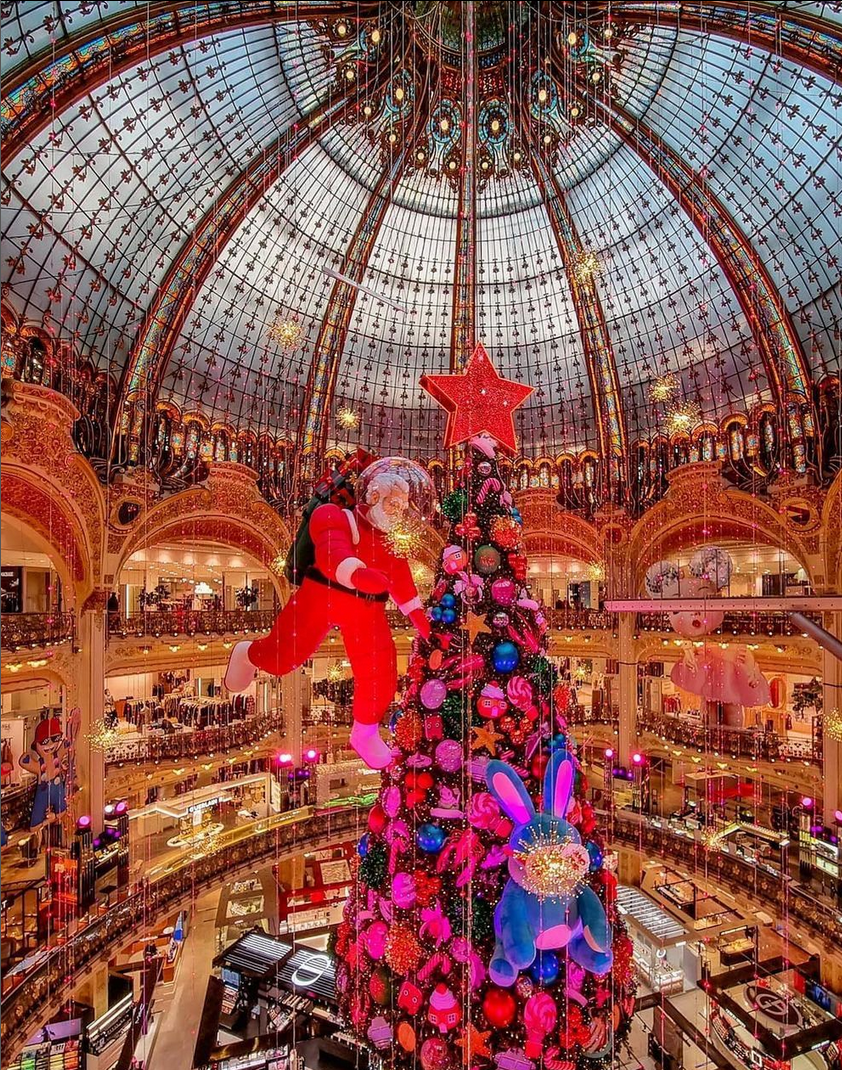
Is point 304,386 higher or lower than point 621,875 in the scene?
higher

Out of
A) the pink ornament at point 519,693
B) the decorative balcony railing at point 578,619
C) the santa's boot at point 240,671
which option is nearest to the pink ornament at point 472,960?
the pink ornament at point 519,693

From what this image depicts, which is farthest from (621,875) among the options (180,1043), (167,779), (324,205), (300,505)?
(324,205)

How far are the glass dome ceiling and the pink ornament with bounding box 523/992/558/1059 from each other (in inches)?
336

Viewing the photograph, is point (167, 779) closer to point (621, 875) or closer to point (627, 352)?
point (621, 875)

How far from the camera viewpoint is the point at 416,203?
15273 mm

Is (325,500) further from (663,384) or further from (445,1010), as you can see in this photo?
(663,384)

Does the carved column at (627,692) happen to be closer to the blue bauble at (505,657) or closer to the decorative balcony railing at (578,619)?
the decorative balcony railing at (578,619)

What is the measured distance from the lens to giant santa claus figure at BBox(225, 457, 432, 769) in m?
7.48

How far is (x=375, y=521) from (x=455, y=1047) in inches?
219

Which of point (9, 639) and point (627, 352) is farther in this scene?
point (627, 352)

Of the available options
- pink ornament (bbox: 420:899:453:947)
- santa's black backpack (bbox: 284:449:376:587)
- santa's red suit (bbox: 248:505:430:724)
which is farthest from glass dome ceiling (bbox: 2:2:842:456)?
pink ornament (bbox: 420:899:453:947)

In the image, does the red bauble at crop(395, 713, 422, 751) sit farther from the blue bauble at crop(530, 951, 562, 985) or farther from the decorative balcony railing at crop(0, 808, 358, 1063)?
the decorative balcony railing at crop(0, 808, 358, 1063)

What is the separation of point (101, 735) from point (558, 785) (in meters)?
10.9

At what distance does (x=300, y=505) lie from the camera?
17156 mm
